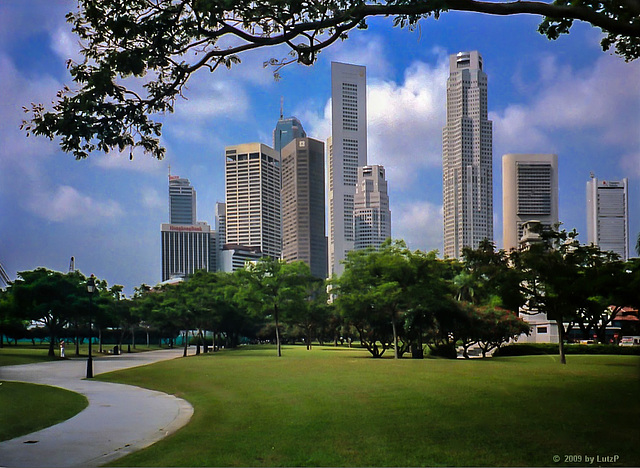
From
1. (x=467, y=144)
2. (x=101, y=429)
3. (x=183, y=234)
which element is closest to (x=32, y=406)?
(x=101, y=429)

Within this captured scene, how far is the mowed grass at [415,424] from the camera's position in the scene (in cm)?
782

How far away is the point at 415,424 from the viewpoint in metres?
9.36

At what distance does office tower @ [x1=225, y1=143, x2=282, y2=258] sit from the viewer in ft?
54.1

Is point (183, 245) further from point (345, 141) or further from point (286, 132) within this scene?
point (345, 141)

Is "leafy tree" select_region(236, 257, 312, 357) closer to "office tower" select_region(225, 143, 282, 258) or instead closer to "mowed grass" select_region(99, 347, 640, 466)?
"office tower" select_region(225, 143, 282, 258)

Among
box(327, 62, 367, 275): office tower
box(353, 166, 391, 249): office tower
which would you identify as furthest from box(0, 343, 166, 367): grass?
box(353, 166, 391, 249): office tower

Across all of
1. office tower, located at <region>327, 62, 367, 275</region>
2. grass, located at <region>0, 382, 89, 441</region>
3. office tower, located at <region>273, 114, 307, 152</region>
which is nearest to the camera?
grass, located at <region>0, 382, 89, 441</region>

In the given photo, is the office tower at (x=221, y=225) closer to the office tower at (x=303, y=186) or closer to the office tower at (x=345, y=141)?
the office tower at (x=303, y=186)

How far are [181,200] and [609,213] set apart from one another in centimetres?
997

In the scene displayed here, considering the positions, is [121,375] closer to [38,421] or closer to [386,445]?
[38,421]

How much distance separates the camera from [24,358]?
1888cm

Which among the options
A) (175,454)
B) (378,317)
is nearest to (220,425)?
(175,454)

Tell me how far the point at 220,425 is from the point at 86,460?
2.43 m

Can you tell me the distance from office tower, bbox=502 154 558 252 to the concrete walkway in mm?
8764
